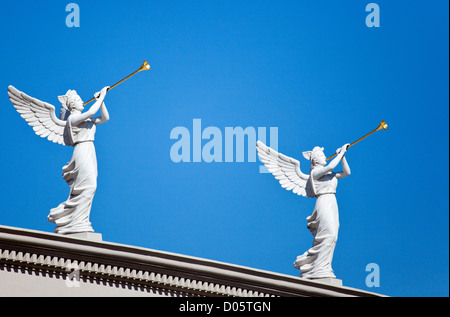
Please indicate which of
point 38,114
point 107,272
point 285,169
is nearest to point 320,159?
point 285,169

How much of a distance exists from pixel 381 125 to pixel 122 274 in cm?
671

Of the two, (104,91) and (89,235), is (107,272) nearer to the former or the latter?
(89,235)

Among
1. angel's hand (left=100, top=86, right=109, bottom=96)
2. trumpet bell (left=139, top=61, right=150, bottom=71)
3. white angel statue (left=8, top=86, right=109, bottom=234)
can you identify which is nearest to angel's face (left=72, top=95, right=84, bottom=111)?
white angel statue (left=8, top=86, right=109, bottom=234)

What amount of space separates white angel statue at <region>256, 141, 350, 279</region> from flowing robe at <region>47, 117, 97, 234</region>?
445 cm

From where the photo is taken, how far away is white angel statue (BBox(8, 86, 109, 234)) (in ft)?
71.1

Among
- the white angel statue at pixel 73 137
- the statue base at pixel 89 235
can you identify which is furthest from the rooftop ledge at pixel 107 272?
the white angel statue at pixel 73 137

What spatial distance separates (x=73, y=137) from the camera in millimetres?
22250

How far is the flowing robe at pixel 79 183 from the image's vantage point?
21.6m

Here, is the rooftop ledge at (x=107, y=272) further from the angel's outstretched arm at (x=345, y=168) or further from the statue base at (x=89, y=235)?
the angel's outstretched arm at (x=345, y=168)

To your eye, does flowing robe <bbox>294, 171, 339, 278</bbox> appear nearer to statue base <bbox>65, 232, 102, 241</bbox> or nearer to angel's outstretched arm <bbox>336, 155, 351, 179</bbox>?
angel's outstretched arm <bbox>336, 155, 351, 179</bbox>

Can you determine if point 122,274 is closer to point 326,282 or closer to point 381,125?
point 326,282
